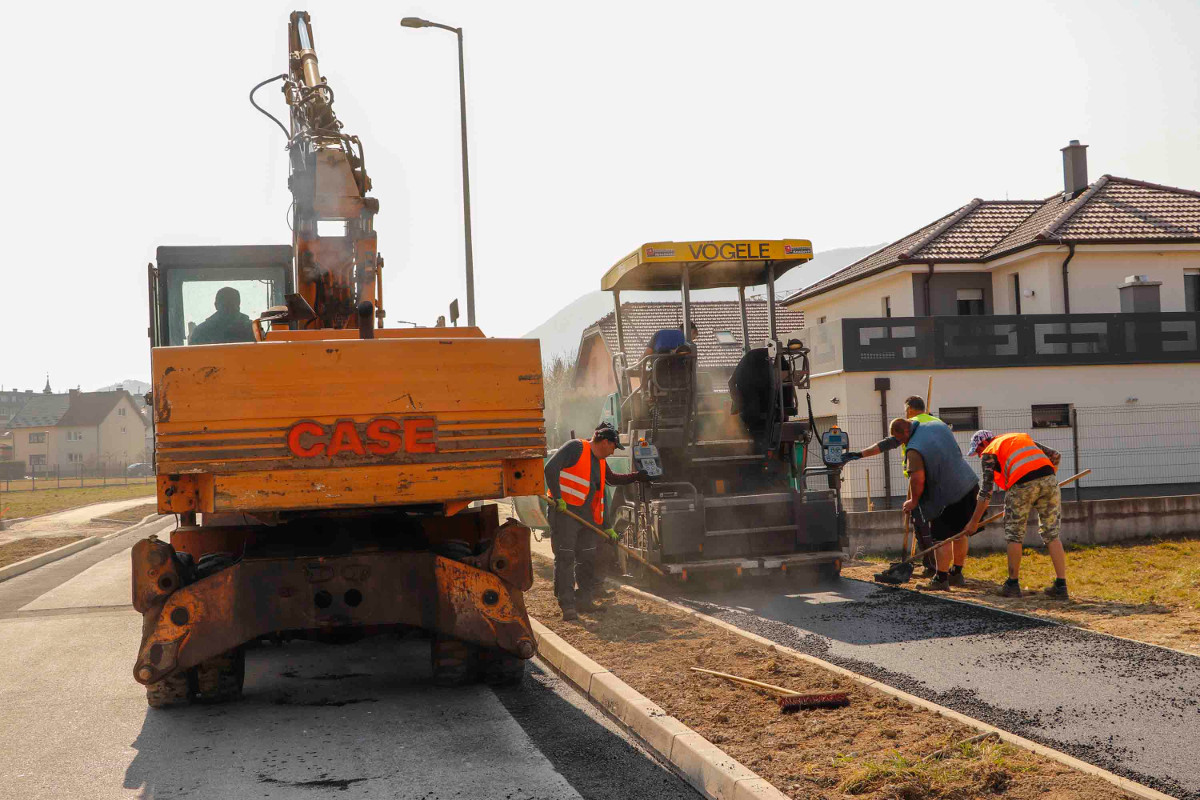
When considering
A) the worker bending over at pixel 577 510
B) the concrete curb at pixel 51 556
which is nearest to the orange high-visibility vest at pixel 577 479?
the worker bending over at pixel 577 510

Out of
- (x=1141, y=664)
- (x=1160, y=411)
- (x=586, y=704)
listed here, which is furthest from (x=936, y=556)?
(x=1160, y=411)

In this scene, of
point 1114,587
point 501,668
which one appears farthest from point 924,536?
point 501,668

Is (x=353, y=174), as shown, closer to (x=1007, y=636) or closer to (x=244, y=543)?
(x=244, y=543)

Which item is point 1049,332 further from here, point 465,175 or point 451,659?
point 451,659

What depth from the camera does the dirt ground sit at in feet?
14.0

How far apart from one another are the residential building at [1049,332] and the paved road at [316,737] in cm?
1058

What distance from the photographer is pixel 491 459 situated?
6.14 m

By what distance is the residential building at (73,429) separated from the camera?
316 ft

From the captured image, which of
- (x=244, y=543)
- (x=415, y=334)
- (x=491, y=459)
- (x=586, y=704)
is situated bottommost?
(x=586, y=704)

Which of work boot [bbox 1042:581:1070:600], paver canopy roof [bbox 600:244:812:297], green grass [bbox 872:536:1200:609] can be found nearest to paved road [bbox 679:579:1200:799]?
work boot [bbox 1042:581:1070:600]

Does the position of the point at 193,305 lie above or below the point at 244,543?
above

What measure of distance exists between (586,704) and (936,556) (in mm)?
4944

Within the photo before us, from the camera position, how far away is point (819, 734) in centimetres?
511

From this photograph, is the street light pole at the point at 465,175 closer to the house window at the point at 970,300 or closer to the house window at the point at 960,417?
the house window at the point at 960,417
